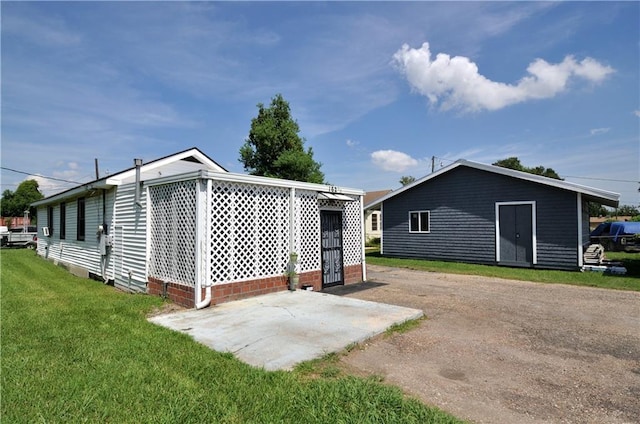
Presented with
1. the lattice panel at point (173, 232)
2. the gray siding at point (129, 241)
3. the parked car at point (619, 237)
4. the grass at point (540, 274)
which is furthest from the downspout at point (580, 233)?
the gray siding at point (129, 241)

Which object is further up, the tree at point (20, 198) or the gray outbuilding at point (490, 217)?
the tree at point (20, 198)

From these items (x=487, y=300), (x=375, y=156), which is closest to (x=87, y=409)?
(x=487, y=300)

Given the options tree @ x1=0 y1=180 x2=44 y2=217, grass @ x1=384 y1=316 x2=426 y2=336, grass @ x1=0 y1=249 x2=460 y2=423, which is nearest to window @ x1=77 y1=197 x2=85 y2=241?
grass @ x1=0 y1=249 x2=460 y2=423

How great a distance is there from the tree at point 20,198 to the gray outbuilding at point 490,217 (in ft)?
169

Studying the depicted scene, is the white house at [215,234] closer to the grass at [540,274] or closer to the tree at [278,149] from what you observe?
the grass at [540,274]

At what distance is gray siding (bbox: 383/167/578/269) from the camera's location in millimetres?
12633

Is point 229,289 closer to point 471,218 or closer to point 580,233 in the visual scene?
point 471,218

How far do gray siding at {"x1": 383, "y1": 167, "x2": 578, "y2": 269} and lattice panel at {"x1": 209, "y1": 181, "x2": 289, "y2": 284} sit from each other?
987 cm

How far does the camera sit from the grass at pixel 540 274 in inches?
401

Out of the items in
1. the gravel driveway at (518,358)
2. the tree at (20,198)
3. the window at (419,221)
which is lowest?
the gravel driveway at (518,358)

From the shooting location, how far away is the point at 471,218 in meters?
14.9

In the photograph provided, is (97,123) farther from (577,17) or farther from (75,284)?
(577,17)

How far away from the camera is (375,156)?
30.8 m

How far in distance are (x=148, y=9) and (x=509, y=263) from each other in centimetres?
1459
